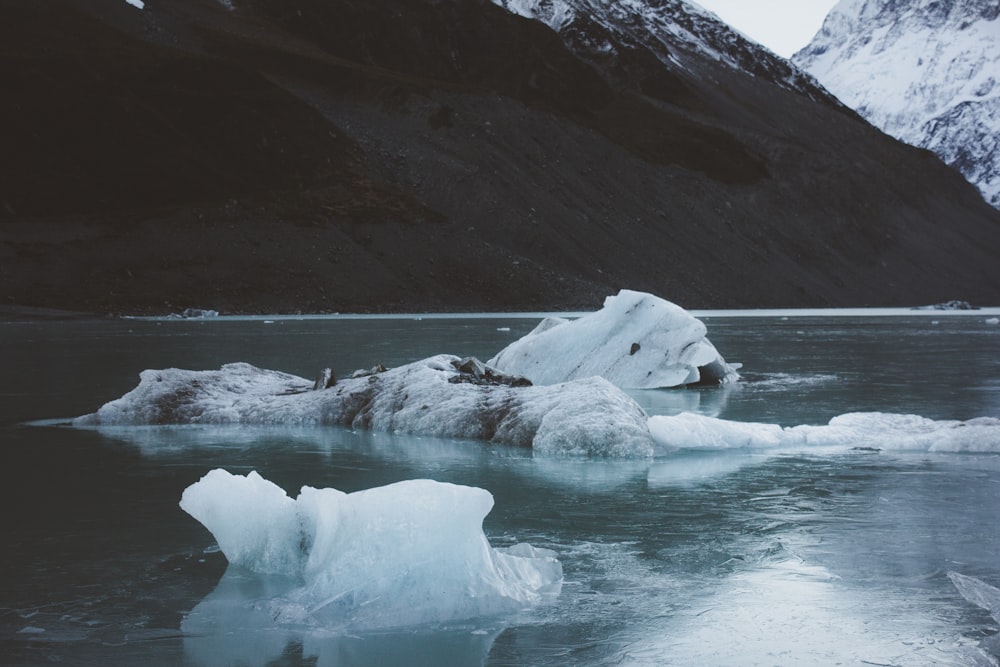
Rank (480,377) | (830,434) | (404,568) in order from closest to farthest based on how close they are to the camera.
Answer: (404,568), (830,434), (480,377)

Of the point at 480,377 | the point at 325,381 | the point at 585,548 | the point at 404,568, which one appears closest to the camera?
the point at 404,568

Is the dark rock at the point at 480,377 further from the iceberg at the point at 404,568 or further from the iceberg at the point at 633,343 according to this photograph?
the iceberg at the point at 404,568

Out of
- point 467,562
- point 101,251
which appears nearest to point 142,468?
point 467,562

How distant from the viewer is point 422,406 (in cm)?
1352

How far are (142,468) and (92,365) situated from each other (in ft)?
50.9

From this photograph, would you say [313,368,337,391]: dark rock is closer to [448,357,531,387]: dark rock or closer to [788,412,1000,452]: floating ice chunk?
[448,357,531,387]: dark rock

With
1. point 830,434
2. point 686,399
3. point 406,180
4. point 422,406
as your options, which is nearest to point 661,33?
point 406,180

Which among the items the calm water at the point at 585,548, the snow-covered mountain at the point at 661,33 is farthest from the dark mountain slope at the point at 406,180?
the calm water at the point at 585,548

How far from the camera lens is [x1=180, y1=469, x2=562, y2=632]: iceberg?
237 inches

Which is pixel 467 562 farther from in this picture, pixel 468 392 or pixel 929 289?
pixel 929 289

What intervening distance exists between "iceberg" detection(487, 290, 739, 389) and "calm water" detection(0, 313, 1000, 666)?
2684mm

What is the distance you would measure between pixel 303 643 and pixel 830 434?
26.9 ft

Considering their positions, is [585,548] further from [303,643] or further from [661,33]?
[661,33]

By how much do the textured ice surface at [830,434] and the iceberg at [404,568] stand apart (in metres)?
5.58
